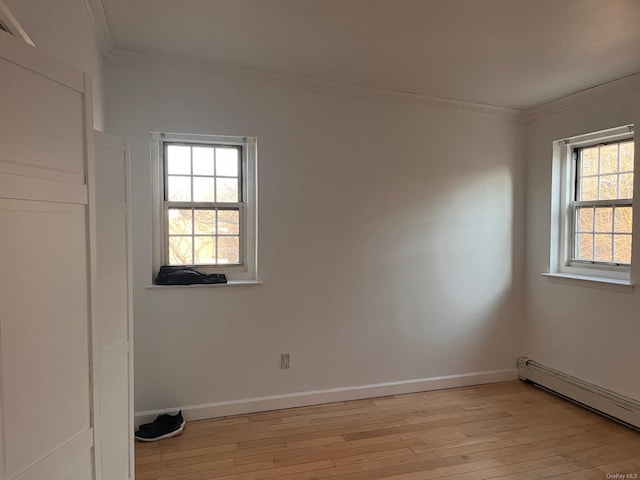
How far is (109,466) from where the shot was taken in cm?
189

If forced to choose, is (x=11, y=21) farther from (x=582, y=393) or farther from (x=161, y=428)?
(x=582, y=393)

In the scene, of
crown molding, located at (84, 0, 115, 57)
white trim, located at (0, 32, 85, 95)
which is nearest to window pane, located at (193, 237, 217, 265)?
crown molding, located at (84, 0, 115, 57)

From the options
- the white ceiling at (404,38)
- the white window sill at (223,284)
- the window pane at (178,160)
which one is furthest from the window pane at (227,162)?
the white window sill at (223,284)

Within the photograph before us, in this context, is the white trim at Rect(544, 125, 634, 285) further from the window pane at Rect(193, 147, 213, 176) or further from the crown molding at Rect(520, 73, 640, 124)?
the window pane at Rect(193, 147, 213, 176)

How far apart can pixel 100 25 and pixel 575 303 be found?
13.1 ft

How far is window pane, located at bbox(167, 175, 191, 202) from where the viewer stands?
3055 millimetres

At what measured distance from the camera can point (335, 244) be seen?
3346 mm

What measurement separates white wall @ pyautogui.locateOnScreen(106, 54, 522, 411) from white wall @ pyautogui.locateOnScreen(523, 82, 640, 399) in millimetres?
172

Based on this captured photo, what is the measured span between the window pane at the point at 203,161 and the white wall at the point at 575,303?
293 centimetres

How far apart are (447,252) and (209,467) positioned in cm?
252

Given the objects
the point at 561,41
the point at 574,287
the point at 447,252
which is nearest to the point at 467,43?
the point at 561,41

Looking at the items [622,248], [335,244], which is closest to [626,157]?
[622,248]

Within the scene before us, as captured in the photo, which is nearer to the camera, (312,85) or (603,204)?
(312,85)

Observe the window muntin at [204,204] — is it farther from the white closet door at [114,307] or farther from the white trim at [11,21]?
the white trim at [11,21]
